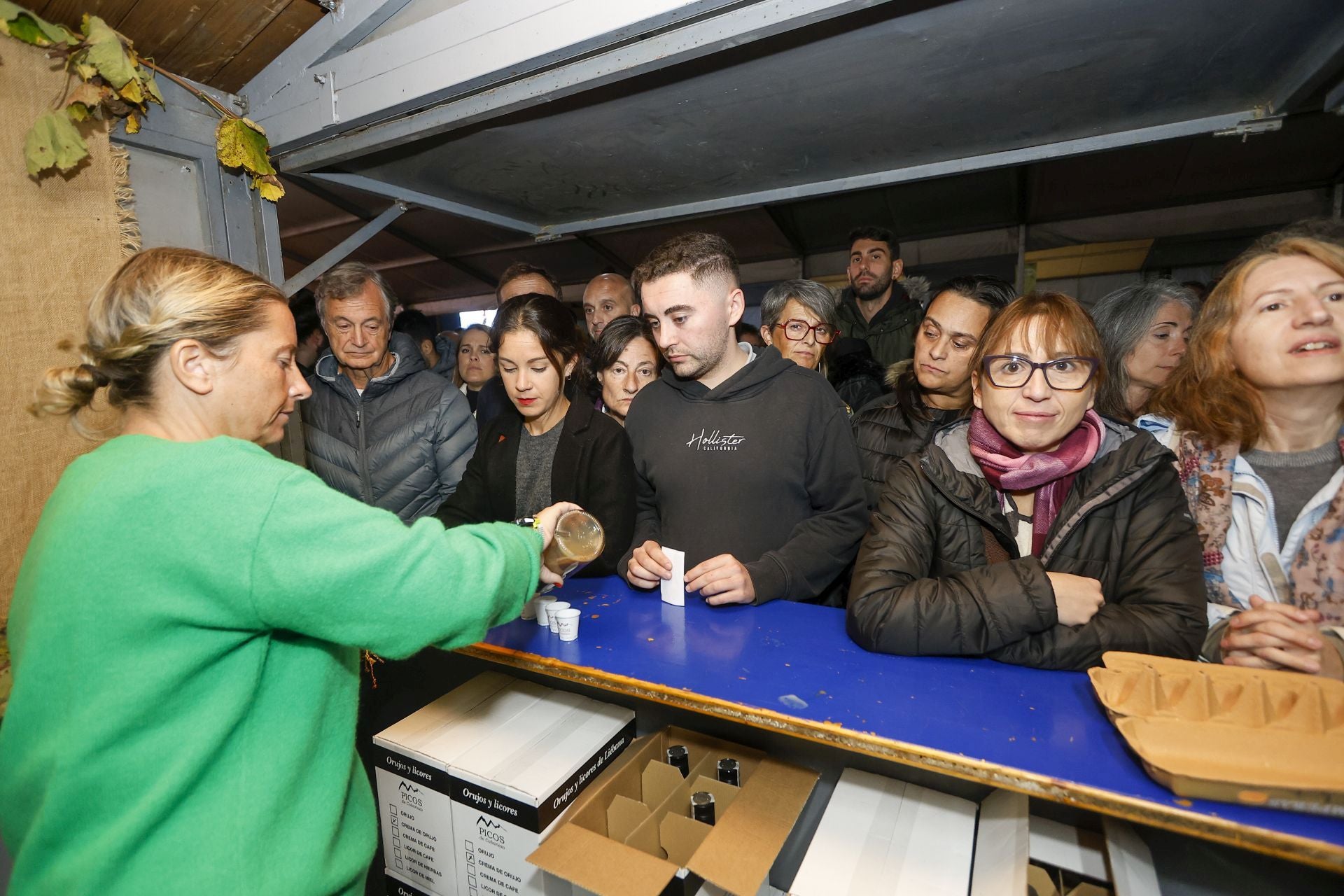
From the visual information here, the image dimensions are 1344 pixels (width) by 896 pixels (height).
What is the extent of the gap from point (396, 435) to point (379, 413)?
0.62ft

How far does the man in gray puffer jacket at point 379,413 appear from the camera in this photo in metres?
2.92

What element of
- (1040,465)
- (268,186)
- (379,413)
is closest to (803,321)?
(1040,465)

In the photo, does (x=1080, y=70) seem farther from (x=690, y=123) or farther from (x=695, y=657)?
(x=695, y=657)

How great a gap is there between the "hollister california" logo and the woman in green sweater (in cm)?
111

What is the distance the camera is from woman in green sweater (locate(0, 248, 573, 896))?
932 mm

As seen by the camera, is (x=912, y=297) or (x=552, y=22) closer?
(x=552, y=22)

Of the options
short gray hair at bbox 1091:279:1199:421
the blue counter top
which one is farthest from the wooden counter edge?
short gray hair at bbox 1091:279:1199:421

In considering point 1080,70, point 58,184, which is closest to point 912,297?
point 1080,70

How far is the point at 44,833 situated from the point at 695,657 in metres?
1.21

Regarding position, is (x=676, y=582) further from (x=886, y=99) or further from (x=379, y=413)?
(x=379, y=413)

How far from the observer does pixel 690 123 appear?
7.74 ft

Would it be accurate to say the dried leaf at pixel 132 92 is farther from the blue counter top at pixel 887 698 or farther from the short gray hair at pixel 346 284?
the blue counter top at pixel 887 698

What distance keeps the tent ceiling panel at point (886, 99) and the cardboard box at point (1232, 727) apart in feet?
5.62

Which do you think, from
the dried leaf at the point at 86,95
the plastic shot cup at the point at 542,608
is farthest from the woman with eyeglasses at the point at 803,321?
the dried leaf at the point at 86,95
